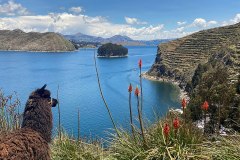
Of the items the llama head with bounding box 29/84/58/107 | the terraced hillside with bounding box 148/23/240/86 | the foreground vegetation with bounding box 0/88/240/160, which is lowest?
the terraced hillside with bounding box 148/23/240/86

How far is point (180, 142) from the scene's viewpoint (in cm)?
700

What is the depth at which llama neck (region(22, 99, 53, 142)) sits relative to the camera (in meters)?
6.55

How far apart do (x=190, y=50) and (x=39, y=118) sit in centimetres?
15893

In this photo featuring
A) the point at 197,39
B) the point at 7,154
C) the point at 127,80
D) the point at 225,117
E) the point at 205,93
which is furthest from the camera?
the point at 197,39

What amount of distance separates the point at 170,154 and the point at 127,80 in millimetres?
121021

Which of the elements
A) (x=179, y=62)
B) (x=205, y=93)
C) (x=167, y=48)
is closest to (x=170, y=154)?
(x=205, y=93)

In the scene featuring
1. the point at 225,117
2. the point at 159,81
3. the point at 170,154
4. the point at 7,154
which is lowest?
the point at 159,81

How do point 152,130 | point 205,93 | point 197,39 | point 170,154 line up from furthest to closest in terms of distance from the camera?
point 197,39
point 205,93
point 152,130
point 170,154

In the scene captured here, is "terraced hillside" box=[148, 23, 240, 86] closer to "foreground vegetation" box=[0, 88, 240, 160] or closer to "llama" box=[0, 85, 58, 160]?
"foreground vegetation" box=[0, 88, 240, 160]

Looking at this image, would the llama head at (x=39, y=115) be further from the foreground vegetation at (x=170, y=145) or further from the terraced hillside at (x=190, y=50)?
the terraced hillside at (x=190, y=50)

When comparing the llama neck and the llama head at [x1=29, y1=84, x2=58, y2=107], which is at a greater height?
the llama head at [x1=29, y1=84, x2=58, y2=107]

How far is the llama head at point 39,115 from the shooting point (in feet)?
21.5

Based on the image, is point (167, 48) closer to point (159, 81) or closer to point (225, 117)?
point (159, 81)

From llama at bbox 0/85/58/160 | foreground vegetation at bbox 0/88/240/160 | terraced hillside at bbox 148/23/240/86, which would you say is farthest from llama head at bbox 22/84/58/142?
terraced hillside at bbox 148/23/240/86
